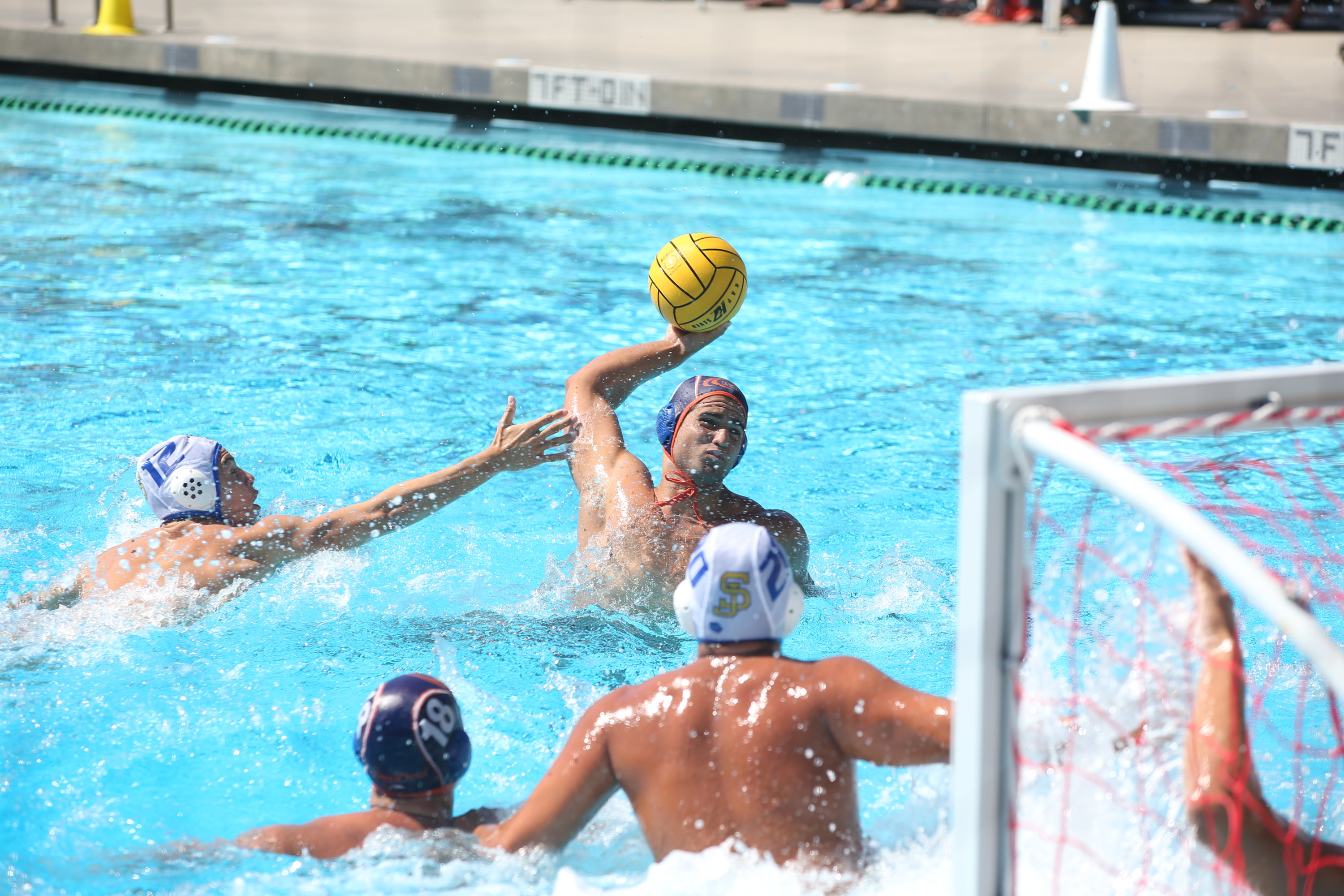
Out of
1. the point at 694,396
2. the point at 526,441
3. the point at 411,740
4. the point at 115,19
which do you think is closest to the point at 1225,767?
the point at 411,740

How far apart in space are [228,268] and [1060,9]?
8.19 m

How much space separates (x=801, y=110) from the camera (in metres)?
9.87

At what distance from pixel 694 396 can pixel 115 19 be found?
10.5 metres

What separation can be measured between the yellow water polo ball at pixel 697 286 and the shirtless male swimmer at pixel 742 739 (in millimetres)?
1401

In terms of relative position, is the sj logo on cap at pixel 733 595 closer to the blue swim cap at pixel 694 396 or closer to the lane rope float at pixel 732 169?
the blue swim cap at pixel 694 396

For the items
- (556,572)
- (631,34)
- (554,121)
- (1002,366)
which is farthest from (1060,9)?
(556,572)

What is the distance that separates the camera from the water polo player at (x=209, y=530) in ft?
11.9

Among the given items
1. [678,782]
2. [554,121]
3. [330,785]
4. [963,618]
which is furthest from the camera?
[554,121]

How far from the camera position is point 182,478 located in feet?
12.0

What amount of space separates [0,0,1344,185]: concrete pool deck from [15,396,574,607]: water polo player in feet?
21.2

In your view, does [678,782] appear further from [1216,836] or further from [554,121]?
[554,121]

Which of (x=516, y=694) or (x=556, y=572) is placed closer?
(x=516, y=694)

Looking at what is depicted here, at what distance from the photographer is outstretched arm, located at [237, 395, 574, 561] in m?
3.47

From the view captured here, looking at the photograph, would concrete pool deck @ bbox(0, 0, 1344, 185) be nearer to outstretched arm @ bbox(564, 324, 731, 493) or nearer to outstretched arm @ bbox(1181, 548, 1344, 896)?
outstretched arm @ bbox(564, 324, 731, 493)
